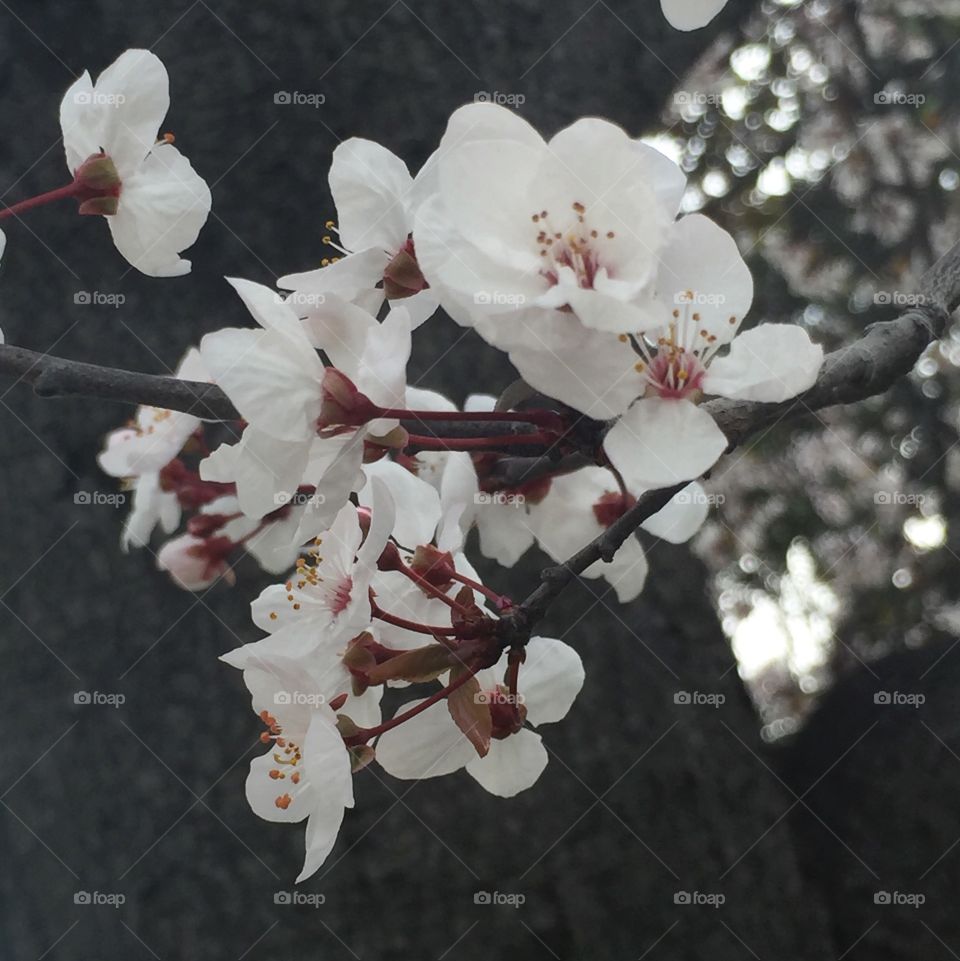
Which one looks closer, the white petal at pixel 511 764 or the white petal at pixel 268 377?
the white petal at pixel 268 377

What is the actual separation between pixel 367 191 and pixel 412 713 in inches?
9.9

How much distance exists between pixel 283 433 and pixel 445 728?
18cm

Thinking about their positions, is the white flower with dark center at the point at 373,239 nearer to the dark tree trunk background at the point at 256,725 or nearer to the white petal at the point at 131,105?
the white petal at the point at 131,105

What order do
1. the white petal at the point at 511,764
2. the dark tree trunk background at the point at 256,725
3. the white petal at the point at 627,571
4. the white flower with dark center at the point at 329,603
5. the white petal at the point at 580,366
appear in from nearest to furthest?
the white petal at the point at 580,366 < the white flower with dark center at the point at 329,603 < the white petal at the point at 511,764 < the white petal at the point at 627,571 < the dark tree trunk background at the point at 256,725

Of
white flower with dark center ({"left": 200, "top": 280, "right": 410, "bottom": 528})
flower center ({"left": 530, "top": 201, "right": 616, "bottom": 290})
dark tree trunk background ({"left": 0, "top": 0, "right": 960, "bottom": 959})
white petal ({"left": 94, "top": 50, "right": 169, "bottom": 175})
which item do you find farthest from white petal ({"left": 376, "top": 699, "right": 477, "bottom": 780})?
dark tree trunk background ({"left": 0, "top": 0, "right": 960, "bottom": 959})

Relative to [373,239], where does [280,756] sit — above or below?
below

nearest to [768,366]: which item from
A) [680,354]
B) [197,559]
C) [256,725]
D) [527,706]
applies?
[680,354]

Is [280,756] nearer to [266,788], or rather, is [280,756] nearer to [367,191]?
[266,788]

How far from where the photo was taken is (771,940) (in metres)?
1.15

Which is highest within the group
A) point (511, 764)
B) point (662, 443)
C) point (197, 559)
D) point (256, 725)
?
point (662, 443)

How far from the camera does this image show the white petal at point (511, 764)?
55 centimetres

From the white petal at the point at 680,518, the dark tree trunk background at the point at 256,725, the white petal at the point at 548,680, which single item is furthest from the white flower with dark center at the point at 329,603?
the dark tree trunk background at the point at 256,725

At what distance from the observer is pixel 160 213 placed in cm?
58

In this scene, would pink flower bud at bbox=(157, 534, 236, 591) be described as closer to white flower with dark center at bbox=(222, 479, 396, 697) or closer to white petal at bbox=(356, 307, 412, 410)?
white flower with dark center at bbox=(222, 479, 396, 697)
